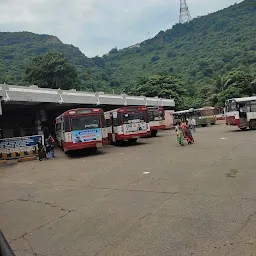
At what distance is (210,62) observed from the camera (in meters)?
75.4

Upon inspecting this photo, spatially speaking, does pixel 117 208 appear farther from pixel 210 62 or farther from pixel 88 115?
pixel 210 62

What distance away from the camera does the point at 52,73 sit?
5509cm

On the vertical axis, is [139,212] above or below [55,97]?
below

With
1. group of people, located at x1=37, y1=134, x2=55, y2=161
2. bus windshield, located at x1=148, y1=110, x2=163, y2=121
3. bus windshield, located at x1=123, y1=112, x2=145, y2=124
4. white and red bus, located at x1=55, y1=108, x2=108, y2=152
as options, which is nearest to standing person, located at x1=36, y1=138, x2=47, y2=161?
group of people, located at x1=37, y1=134, x2=55, y2=161

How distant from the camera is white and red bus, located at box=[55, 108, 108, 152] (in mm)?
18627

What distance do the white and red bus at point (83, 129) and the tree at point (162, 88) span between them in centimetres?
3401

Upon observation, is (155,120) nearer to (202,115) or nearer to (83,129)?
(83,129)

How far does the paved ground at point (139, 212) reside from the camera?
195 inches

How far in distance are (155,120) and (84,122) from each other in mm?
12577

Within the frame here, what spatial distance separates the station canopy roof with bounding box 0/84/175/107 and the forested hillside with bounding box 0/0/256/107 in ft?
62.7

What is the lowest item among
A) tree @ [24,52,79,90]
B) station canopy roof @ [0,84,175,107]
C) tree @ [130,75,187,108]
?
station canopy roof @ [0,84,175,107]

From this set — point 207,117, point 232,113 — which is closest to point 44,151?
point 232,113

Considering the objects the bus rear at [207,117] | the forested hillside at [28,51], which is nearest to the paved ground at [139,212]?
the bus rear at [207,117]

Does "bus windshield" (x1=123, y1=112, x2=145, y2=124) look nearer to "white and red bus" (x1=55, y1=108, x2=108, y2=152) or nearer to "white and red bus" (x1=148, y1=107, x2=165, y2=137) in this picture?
"white and red bus" (x1=55, y1=108, x2=108, y2=152)
